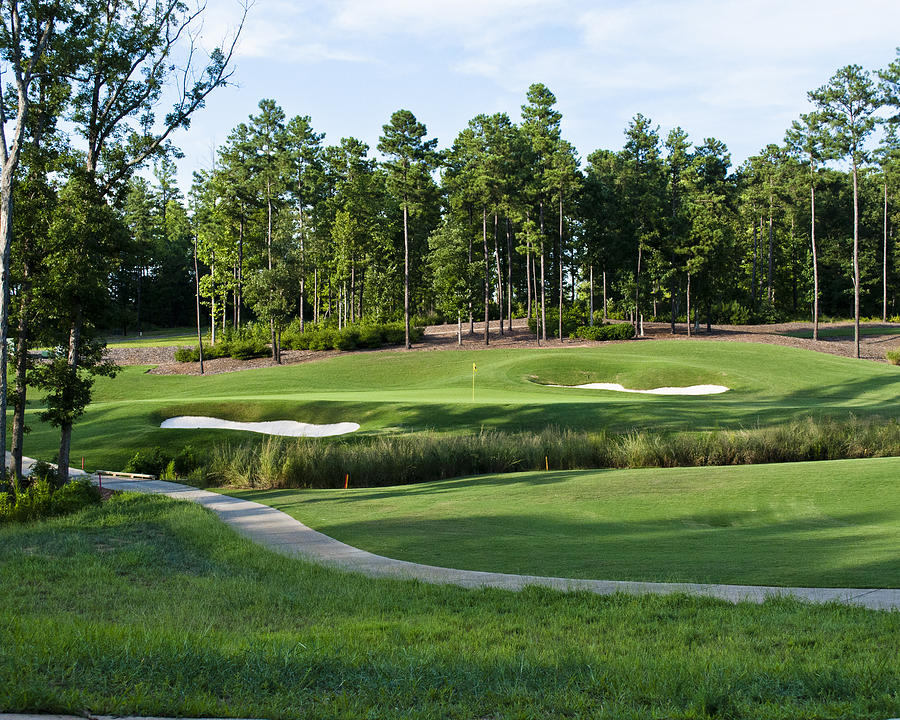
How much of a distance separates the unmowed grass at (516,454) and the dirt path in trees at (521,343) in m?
24.3

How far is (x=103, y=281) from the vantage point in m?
15.7

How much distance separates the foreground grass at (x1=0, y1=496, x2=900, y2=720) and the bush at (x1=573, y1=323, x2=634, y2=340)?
129 feet

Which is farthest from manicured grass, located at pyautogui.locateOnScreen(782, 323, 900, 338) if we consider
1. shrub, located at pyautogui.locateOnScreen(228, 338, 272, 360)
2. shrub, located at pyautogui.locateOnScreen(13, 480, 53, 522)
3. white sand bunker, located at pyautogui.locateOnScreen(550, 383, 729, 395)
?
shrub, located at pyautogui.locateOnScreen(13, 480, 53, 522)

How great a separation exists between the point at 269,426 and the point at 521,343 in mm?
26006

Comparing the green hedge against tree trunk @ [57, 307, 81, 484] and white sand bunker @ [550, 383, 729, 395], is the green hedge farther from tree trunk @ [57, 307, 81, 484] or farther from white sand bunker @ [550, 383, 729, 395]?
tree trunk @ [57, 307, 81, 484]

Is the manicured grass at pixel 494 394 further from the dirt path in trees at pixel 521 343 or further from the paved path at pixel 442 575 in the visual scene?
the paved path at pixel 442 575

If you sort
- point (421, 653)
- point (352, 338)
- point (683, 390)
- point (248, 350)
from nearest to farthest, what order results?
point (421, 653)
point (683, 390)
point (248, 350)
point (352, 338)

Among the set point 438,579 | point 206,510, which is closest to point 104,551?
point 206,510

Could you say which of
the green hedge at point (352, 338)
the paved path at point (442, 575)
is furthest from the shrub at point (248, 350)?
the paved path at point (442, 575)

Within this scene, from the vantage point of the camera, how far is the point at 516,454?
56.3ft

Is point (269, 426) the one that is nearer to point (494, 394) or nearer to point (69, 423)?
point (69, 423)

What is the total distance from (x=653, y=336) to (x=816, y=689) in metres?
45.4

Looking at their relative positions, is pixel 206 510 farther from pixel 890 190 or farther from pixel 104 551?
pixel 890 190

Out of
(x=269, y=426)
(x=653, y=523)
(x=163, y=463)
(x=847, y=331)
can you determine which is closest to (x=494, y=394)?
(x=269, y=426)
